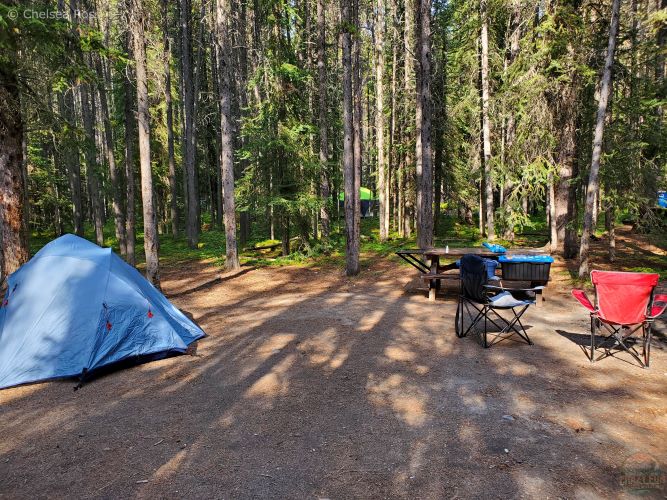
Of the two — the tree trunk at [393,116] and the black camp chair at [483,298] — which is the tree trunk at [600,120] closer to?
the black camp chair at [483,298]

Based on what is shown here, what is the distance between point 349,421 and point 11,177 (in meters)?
8.90

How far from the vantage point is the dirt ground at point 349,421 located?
3.56 m

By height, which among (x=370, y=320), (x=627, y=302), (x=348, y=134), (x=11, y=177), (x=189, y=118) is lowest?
(x=370, y=320)

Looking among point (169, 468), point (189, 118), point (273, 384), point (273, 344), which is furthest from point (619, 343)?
point (189, 118)

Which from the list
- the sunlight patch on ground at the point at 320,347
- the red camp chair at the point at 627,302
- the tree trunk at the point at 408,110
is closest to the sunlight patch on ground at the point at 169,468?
the sunlight patch on ground at the point at 320,347

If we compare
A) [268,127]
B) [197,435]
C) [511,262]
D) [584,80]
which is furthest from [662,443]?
[268,127]

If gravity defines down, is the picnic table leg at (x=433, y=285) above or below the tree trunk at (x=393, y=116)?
below

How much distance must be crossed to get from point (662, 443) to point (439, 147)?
1749 cm

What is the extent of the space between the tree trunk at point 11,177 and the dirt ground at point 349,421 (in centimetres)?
456

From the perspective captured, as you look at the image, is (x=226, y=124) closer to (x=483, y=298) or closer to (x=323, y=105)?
(x=323, y=105)

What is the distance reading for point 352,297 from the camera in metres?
10.9

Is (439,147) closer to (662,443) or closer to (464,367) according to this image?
(464,367)

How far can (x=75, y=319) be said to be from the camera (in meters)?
6.46

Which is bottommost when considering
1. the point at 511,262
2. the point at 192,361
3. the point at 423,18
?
the point at 192,361
